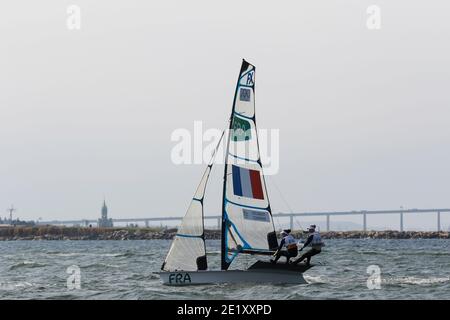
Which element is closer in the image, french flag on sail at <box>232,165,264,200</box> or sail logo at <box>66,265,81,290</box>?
french flag on sail at <box>232,165,264,200</box>

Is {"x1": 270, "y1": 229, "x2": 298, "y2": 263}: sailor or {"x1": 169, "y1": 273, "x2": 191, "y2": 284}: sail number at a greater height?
{"x1": 270, "y1": 229, "x2": 298, "y2": 263}: sailor

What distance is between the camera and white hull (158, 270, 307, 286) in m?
30.7

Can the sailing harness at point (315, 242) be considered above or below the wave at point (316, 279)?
above

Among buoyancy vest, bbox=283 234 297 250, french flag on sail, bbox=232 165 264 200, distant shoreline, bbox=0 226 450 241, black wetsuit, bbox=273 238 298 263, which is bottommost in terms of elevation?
distant shoreline, bbox=0 226 450 241

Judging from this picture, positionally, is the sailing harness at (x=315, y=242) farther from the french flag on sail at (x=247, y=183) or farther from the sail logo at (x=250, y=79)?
the sail logo at (x=250, y=79)

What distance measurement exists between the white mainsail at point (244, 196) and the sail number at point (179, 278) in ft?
5.12

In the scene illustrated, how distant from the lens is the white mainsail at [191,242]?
3169cm

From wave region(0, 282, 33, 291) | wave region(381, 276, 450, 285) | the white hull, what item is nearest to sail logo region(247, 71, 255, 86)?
the white hull

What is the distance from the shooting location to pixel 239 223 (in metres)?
32.3

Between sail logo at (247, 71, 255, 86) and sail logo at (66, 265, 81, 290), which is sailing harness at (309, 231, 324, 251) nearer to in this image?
sail logo at (247, 71, 255, 86)

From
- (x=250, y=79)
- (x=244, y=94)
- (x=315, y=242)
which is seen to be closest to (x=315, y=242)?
(x=315, y=242)

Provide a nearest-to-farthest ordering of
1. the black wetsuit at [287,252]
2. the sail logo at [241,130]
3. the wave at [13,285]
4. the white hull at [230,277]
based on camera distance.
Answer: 1. the white hull at [230,277]
2. the black wetsuit at [287,252]
3. the sail logo at [241,130]
4. the wave at [13,285]

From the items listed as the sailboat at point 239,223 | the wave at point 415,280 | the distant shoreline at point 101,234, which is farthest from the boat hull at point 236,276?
the distant shoreline at point 101,234
